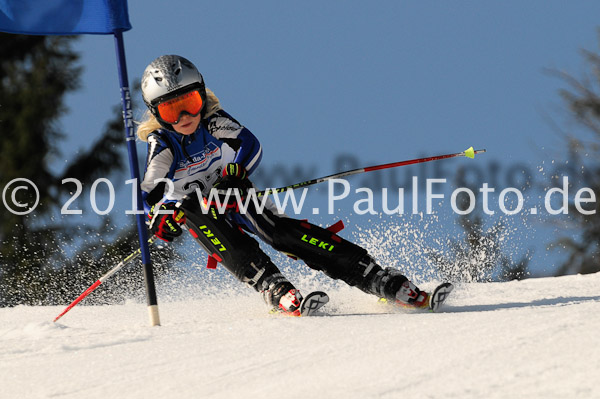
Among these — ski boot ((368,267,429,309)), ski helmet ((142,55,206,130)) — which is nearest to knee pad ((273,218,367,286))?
ski boot ((368,267,429,309))

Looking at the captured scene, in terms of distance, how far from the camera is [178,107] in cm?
446

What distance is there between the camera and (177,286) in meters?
6.45

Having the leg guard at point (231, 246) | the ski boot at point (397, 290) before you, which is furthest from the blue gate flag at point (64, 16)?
the ski boot at point (397, 290)

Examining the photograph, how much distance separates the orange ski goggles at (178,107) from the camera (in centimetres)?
445

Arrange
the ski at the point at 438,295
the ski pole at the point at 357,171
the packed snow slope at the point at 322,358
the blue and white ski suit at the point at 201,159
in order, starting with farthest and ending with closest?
the ski pole at the point at 357,171 → the blue and white ski suit at the point at 201,159 → the ski at the point at 438,295 → the packed snow slope at the point at 322,358

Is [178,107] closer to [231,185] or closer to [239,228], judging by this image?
[231,185]

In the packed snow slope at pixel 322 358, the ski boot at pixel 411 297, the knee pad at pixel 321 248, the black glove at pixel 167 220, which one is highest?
the black glove at pixel 167 220

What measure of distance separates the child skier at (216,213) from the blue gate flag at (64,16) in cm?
48

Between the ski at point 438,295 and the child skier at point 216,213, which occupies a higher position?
the child skier at point 216,213

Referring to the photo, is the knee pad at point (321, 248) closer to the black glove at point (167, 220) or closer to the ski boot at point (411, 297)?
the ski boot at point (411, 297)

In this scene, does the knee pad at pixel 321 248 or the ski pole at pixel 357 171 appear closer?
the knee pad at pixel 321 248

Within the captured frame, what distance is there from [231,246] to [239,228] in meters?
0.22

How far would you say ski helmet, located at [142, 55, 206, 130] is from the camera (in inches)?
174

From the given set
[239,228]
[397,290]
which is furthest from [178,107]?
[397,290]
